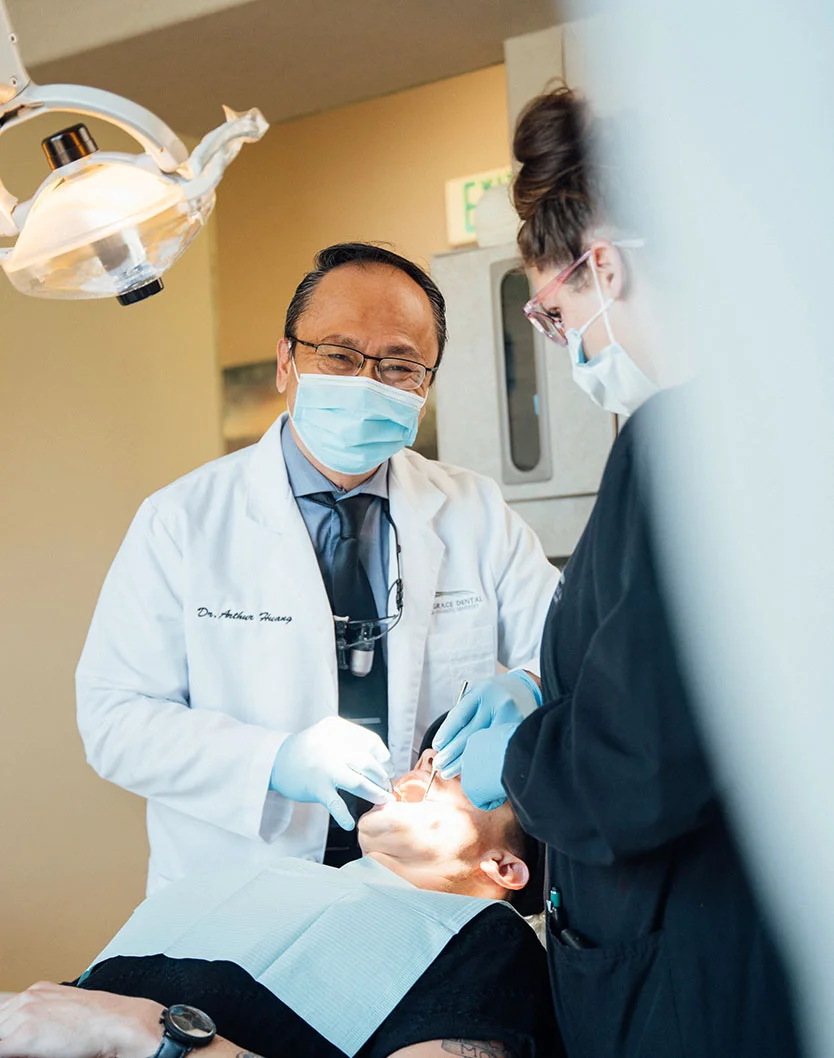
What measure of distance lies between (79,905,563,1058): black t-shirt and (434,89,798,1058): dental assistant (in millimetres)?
161

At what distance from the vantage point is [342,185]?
427 centimetres

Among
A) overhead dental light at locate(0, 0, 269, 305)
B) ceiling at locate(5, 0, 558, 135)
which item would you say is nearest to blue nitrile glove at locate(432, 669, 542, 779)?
overhead dental light at locate(0, 0, 269, 305)

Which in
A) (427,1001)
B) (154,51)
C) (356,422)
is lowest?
(427,1001)

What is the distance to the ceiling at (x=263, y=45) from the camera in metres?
2.68

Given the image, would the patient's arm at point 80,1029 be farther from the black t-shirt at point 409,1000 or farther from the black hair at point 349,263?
the black hair at point 349,263

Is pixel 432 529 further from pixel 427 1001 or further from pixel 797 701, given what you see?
pixel 797 701

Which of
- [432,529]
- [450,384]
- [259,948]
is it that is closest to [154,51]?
[450,384]

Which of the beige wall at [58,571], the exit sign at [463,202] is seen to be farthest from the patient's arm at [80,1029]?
the exit sign at [463,202]

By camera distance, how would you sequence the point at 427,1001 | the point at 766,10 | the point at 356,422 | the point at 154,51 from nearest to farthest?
the point at 766,10
the point at 427,1001
the point at 356,422
the point at 154,51

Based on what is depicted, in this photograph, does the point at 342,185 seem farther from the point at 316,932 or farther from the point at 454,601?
the point at 316,932

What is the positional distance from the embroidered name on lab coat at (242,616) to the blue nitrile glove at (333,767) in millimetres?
264

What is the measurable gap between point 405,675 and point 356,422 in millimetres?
478

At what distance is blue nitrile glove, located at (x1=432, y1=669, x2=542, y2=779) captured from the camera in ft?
4.90

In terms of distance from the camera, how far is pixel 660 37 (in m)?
0.83
